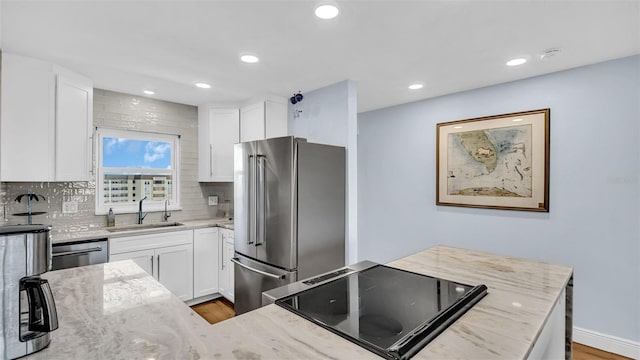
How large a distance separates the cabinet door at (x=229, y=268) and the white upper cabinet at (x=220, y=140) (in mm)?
842

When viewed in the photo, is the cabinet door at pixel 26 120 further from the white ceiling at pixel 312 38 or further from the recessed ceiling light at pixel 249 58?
the recessed ceiling light at pixel 249 58

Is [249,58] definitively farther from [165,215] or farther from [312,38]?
[165,215]

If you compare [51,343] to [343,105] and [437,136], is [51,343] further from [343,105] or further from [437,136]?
[437,136]

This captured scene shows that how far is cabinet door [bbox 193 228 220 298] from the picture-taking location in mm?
3314

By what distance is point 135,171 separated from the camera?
137 inches

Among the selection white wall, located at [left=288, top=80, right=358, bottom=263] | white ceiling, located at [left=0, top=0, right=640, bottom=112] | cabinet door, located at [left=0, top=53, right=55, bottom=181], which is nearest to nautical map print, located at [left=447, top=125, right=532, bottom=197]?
white ceiling, located at [left=0, top=0, right=640, bottom=112]

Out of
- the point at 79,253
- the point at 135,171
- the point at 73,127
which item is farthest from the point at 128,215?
the point at 73,127

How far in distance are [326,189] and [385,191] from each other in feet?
5.39

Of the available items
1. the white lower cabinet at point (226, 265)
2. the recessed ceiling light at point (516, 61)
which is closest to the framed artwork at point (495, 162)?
the recessed ceiling light at point (516, 61)

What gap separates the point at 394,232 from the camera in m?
3.95

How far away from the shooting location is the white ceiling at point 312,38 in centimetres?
169

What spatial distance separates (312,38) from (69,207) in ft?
9.67

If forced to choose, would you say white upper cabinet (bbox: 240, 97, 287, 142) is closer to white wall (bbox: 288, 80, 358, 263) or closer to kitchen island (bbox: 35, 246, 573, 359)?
white wall (bbox: 288, 80, 358, 263)

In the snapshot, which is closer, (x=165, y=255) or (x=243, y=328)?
(x=243, y=328)
